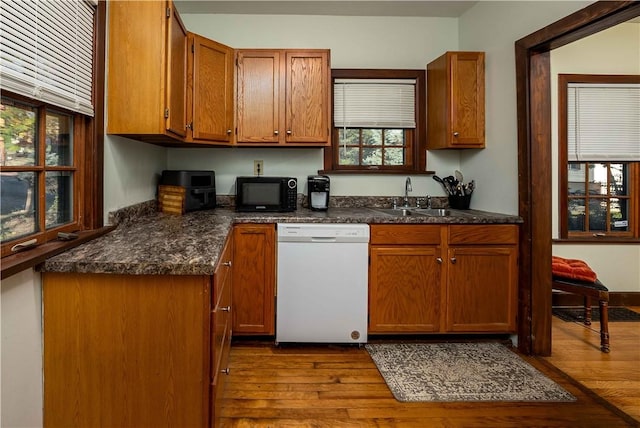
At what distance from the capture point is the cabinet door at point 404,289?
260 cm

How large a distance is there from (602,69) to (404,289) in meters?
2.76

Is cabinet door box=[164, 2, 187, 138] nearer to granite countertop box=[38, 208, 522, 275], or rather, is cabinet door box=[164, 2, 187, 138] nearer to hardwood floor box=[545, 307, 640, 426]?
granite countertop box=[38, 208, 522, 275]

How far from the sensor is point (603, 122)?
3.42m

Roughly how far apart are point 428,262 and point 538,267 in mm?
690

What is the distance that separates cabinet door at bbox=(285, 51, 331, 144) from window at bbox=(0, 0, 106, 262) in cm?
132

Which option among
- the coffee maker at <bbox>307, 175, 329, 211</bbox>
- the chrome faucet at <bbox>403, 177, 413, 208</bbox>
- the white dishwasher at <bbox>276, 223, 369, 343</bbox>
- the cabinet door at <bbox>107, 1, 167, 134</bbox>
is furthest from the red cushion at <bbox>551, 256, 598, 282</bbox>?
the cabinet door at <bbox>107, 1, 167, 134</bbox>

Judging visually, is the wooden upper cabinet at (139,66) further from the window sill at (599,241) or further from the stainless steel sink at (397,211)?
the window sill at (599,241)

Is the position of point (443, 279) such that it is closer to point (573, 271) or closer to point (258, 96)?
point (573, 271)

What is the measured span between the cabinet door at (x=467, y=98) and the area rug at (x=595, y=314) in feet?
5.40

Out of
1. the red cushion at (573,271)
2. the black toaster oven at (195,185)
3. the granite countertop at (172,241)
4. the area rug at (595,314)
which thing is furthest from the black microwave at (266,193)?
the area rug at (595,314)

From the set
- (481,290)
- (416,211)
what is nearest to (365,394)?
(481,290)

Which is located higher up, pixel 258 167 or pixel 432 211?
pixel 258 167

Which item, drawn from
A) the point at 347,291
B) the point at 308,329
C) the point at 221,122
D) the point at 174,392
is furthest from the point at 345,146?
the point at 174,392

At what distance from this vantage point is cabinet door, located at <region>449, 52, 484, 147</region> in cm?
290
